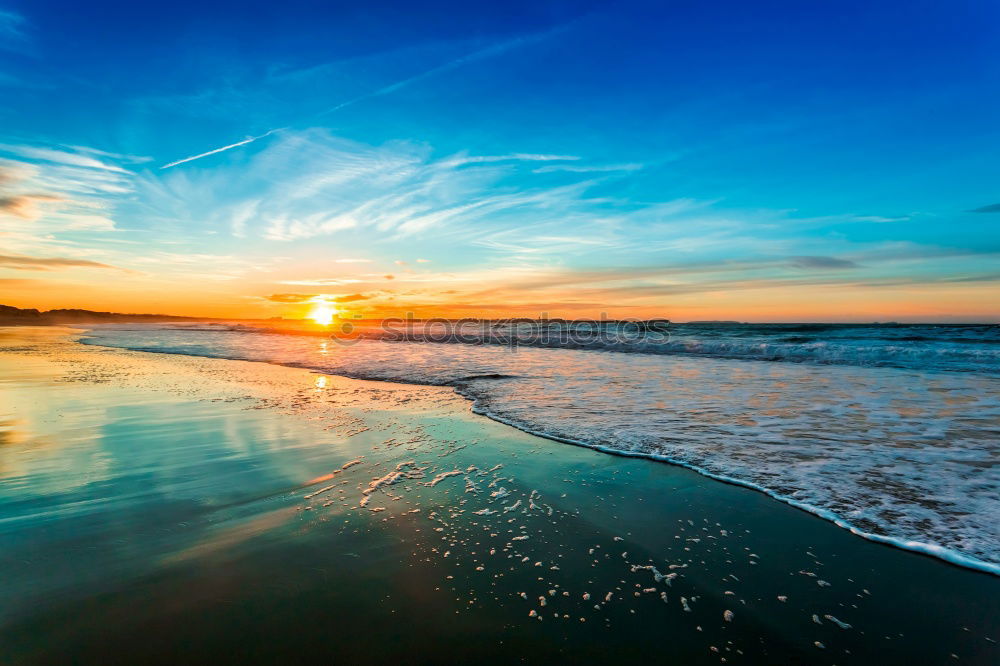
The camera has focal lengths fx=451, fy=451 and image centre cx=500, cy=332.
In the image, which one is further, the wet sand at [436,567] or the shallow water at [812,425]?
the shallow water at [812,425]

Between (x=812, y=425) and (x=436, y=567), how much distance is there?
7.69 m

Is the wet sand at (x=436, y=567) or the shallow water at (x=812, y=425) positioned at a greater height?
the shallow water at (x=812, y=425)

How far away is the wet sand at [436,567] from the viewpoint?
106 inches

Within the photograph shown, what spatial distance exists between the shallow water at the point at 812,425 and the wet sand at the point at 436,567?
0.57 metres

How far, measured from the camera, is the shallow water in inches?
183

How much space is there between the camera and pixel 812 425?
813 centimetres

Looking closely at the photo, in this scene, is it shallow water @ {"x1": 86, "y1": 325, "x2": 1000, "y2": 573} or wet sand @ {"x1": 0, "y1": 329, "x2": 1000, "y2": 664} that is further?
shallow water @ {"x1": 86, "y1": 325, "x2": 1000, "y2": 573}

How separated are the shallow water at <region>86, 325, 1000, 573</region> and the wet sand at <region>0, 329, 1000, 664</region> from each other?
0.57 meters

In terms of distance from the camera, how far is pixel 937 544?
12.9ft

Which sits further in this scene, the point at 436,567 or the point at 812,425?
the point at 812,425

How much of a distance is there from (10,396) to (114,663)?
40.8 feet

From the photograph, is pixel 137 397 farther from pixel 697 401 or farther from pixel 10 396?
pixel 697 401

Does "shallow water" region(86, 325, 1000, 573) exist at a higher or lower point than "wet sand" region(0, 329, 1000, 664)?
higher

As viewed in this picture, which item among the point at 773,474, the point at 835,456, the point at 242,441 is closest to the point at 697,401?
the point at 835,456
